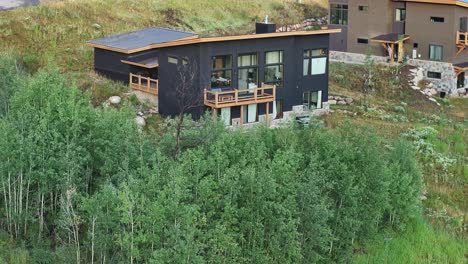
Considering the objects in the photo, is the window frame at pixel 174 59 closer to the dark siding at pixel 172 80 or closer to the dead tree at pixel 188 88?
the dark siding at pixel 172 80

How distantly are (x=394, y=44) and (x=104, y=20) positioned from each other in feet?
62.9

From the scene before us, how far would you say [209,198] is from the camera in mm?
22391

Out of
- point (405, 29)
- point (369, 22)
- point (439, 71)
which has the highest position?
point (369, 22)

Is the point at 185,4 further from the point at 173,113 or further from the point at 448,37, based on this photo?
the point at 173,113

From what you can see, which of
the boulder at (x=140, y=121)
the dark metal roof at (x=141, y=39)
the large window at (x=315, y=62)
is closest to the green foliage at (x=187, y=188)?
the boulder at (x=140, y=121)

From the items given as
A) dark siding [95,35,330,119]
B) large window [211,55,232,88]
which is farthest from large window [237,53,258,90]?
large window [211,55,232,88]

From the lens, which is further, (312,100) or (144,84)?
(312,100)

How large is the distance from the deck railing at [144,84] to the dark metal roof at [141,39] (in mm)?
1611

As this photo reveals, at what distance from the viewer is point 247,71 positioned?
36938mm

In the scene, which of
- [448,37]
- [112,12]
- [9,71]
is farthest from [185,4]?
[9,71]

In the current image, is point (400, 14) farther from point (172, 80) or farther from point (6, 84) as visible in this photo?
point (6, 84)

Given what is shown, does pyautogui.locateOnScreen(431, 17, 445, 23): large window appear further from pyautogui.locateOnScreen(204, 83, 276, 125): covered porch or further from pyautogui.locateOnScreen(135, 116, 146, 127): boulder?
pyautogui.locateOnScreen(135, 116, 146, 127): boulder

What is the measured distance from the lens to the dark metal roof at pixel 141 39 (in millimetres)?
40500

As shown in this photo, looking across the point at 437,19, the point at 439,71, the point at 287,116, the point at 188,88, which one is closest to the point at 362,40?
the point at 437,19
